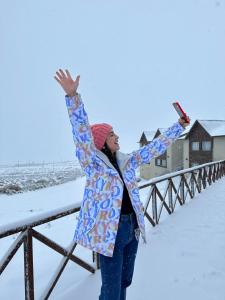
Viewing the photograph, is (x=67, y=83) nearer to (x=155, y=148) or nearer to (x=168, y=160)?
(x=155, y=148)

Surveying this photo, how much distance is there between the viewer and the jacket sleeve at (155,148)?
2.58m

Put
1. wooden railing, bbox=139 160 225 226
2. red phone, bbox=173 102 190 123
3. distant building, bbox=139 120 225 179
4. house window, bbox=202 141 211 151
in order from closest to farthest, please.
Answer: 1. red phone, bbox=173 102 190 123
2. wooden railing, bbox=139 160 225 226
3. distant building, bbox=139 120 225 179
4. house window, bbox=202 141 211 151

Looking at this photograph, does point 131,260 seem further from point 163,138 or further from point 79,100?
point 79,100

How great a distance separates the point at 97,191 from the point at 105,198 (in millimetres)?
88

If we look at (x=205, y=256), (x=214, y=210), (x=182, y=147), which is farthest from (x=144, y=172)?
(x=205, y=256)

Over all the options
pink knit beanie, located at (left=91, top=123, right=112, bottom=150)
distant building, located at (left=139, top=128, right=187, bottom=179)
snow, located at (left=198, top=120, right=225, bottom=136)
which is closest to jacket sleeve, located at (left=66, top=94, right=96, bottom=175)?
pink knit beanie, located at (left=91, top=123, right=112, bottom=150)

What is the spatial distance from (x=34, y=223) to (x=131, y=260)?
3.40ft

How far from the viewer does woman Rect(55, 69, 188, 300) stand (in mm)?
2021

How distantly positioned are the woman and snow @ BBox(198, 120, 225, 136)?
91.8ft

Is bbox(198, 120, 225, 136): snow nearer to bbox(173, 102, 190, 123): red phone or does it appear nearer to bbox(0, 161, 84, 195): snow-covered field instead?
bbox(0, 161, 84, 195): snow-covered field

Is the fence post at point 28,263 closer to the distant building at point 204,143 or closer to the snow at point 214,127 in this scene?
the distant building at point 204,143

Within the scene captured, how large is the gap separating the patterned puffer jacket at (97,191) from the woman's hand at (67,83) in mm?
42

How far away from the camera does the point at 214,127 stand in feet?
100

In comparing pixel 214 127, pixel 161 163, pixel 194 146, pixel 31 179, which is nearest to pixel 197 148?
pixel 194 146
